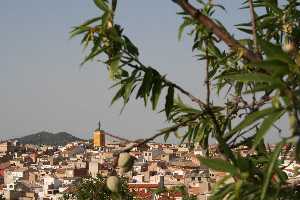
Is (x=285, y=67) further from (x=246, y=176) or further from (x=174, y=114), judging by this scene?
(x=174, y=114)

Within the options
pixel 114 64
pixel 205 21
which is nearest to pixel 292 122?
pixel 205 21

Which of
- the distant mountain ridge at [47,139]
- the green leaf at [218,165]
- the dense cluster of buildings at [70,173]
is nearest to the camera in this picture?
the green leaf at [218,165]

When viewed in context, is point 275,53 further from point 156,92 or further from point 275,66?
point 156,92

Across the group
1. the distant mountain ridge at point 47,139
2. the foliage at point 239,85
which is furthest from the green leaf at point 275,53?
the distant mountain ridge at point 47,139

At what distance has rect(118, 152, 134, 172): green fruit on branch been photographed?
1.34 metres

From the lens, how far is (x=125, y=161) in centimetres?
134

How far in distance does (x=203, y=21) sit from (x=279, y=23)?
71 cm

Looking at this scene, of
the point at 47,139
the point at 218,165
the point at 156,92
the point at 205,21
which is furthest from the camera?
the point at 47,139

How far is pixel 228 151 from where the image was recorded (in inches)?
48.1

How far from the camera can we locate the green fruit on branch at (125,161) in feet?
4.41

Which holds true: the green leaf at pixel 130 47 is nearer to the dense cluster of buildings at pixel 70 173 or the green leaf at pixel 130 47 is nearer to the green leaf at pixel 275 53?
the green leaf at pixel 275 53

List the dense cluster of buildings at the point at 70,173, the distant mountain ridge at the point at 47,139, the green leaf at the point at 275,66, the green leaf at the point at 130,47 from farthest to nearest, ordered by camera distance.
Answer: the distant mountain ridge at the point at 47,139 < the dense cluster of buildings at the point at 70,173 < the green leaf at the point at 130,47 < the green leaf at the point at 275,66

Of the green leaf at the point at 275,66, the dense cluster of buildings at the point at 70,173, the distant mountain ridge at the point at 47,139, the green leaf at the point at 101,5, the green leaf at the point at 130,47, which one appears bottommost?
the green leaf at the point at 275,66

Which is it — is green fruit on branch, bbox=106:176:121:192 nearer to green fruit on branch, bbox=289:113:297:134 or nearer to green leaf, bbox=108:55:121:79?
green leaf, bbox=108:55:121:79
